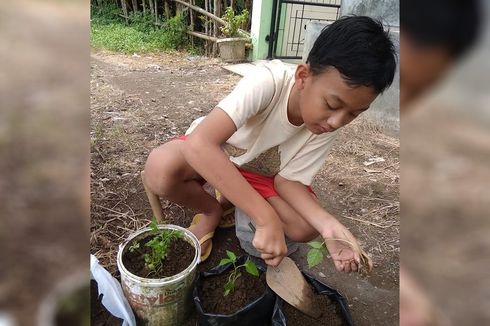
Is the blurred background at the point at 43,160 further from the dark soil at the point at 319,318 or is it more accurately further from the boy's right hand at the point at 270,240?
the dark soil at the point at 319,318

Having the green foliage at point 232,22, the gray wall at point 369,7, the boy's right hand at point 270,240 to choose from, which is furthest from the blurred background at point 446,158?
the green foliage at point 232,22

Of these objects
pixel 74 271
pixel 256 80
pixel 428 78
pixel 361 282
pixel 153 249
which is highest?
pixel 428 78

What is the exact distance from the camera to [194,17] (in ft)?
27.1

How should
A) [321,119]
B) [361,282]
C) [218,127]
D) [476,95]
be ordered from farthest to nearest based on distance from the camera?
1. [361,282]
2. [218,127]
3. [321,119]
4. [476,95]

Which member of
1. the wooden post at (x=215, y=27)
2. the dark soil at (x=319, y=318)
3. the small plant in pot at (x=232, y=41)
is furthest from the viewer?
the wooden post at (x=215, y=27)

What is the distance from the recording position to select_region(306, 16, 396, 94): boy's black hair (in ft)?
4.13

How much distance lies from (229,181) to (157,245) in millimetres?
358

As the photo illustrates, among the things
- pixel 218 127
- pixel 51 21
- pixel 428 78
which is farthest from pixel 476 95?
pixel 218 127

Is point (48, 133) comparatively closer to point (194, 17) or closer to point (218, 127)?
point (218, 127)

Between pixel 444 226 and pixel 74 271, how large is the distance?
0.70 ft

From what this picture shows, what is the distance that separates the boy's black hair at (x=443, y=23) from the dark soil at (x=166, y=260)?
141cm

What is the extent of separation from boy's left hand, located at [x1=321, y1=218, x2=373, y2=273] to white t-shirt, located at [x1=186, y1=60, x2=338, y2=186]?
348mm

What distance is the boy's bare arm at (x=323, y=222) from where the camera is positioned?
141 centimetres

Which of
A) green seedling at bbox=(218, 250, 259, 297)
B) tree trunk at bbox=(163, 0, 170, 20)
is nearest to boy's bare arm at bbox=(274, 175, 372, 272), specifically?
green seedling at bbox=(218, 250, 259, 297)
